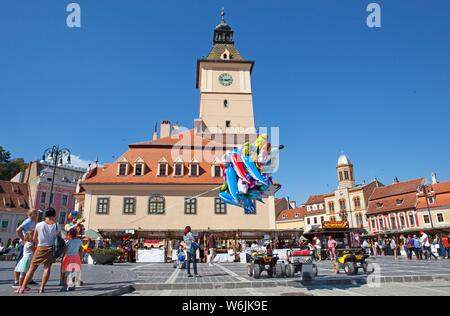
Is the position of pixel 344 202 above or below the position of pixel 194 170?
above

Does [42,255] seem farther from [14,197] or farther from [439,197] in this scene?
[439,197]

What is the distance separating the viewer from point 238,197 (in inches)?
449

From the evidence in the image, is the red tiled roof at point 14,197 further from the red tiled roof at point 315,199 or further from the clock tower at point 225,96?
the red tiled roof at point 315,199

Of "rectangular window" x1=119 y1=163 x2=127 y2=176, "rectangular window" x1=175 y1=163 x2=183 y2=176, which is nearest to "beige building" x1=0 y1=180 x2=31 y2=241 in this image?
"rectangular window" x1=119 y1=163 x2=127 y2=176

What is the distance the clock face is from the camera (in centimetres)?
4666

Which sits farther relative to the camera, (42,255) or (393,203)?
(393,203)

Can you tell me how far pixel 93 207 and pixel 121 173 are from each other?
428 cm

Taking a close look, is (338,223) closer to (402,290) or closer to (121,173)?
(402,290)

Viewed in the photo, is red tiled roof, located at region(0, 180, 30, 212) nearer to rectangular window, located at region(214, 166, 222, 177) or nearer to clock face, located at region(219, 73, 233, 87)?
rectangular window, located at region(214, 166, 222, 177)

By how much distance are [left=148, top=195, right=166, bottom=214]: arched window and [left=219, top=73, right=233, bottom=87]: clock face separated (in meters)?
21.8

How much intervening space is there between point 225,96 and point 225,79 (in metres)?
2.82

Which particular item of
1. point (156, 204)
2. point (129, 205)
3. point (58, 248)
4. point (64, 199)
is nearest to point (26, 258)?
point (58, 248)

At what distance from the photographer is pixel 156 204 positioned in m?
31.6
